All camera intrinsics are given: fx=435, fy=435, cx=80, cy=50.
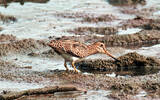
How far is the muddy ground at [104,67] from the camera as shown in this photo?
27.7 feet

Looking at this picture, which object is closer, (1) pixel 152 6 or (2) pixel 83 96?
(2) pixel 83 96

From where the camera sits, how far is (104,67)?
33.4 feet

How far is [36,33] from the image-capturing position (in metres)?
14.5

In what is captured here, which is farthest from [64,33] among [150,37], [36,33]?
[150,37]

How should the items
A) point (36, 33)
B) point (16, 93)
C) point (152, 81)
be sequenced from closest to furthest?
point (16, 93)
point (152, 81)
point (36, 33)

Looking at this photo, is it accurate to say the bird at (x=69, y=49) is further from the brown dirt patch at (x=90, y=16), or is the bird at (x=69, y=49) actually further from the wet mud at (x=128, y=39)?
the brown dirt patch at (x=90, y=16)

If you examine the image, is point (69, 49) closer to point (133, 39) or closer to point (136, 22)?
point (133, 39)

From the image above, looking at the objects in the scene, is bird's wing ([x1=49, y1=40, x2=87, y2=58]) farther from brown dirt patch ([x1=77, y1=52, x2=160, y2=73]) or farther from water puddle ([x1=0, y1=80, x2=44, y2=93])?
water puddle ([x1=0, y1=80, x2=44, y2=93])

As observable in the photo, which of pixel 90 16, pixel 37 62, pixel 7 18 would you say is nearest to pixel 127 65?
pixel 37 62

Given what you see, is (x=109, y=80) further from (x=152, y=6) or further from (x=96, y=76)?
(x=152, y=6)

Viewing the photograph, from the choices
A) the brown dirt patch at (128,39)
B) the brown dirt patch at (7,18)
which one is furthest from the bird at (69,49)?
the brown dirt patch at (7,18)

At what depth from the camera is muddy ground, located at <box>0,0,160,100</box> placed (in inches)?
332

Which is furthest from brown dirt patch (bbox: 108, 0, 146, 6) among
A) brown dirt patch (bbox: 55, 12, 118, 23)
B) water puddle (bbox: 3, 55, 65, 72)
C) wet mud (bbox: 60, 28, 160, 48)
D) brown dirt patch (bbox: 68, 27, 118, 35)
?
water puddle (bbox: 3, 55, 65, 72)

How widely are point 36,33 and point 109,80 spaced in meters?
6.08
